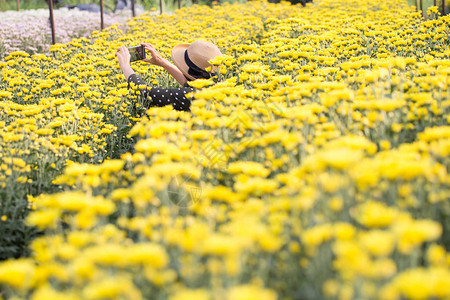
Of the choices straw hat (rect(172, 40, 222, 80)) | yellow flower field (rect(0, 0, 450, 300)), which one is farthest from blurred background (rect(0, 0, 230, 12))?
yellow flower field (rect(0, 0, 450, 300))

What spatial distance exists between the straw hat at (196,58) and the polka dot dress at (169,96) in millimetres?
365

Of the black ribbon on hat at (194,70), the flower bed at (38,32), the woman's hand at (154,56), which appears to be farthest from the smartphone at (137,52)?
the flower bed at (38,32)

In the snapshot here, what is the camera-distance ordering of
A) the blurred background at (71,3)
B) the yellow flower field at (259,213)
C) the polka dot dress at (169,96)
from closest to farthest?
the yellow flower field at (259,213) < the polka dot dress at (169,96) < the blurred background at (71,3)

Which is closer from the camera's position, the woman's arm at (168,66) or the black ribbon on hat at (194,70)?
the black ribbon on hat at (194,70)

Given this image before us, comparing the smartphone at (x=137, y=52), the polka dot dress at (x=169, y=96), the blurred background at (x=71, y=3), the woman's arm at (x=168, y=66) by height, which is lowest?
the polka dot dress at (x=169, y=96)

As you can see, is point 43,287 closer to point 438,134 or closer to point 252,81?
point 438,134

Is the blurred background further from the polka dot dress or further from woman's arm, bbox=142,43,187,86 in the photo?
the polka dot dress

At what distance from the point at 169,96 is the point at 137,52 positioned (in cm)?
81

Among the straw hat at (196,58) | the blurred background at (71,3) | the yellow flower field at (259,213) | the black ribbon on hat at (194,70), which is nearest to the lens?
the yellow flower field at (259,213)

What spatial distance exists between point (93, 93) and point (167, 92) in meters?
0.75

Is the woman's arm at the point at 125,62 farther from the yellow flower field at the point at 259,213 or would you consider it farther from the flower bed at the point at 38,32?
the flower bed at the point at 38,32

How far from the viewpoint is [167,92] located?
467 centimetres

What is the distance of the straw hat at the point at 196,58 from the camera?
186 inches

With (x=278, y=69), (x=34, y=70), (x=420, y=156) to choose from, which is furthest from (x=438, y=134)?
(x=34, y=70)
